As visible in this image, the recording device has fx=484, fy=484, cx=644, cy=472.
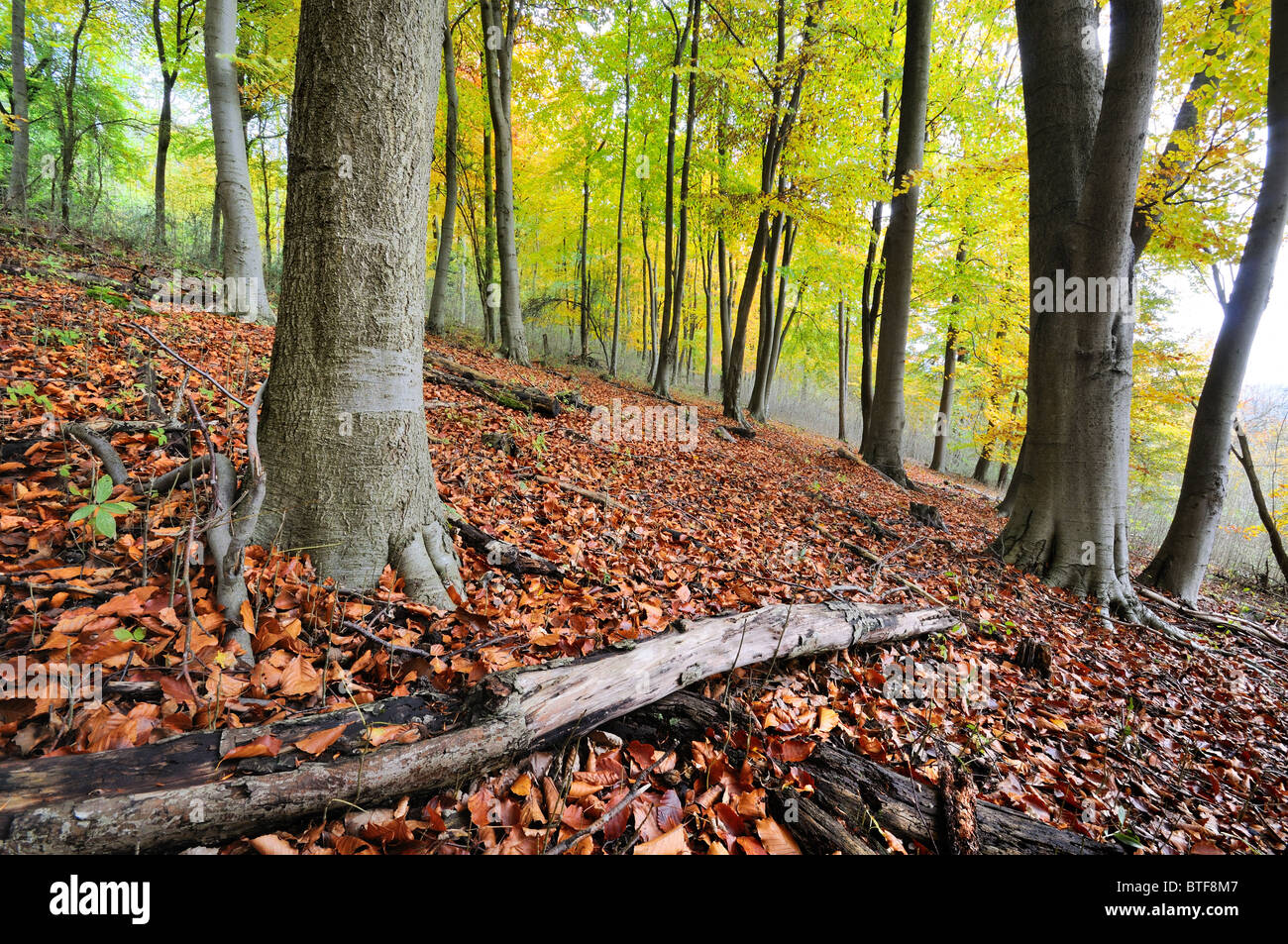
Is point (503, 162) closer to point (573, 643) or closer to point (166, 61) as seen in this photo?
point (166, 61)

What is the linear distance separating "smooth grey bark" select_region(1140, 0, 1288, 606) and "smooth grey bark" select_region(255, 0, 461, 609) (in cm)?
751

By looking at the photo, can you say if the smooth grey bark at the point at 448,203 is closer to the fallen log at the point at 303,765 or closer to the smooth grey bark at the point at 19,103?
the smooth grey bark at the point at 19,103

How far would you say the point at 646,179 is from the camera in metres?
16.4

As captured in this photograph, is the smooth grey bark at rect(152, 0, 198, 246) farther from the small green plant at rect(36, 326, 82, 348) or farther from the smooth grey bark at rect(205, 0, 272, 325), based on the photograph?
the small green plant at rect(36, 326, 82, 348)

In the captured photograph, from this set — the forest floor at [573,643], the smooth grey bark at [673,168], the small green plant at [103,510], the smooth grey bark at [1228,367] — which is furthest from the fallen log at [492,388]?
the smooth grey bark at [1228,367]

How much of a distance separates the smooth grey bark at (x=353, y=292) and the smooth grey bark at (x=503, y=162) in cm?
847

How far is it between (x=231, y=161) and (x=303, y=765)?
851 centimetres

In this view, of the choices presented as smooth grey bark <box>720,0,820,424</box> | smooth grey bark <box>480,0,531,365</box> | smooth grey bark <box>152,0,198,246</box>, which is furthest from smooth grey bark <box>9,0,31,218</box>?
smooth grey bark <box>720,0,820,424</box>

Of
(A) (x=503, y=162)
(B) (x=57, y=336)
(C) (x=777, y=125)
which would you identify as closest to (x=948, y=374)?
(C) (x=777, y=125)

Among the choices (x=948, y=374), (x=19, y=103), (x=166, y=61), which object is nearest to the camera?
(x=19, y=103)

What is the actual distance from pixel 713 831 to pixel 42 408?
437 centimetres

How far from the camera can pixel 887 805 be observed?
177 cm

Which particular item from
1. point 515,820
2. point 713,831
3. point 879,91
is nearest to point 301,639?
point 515,820
